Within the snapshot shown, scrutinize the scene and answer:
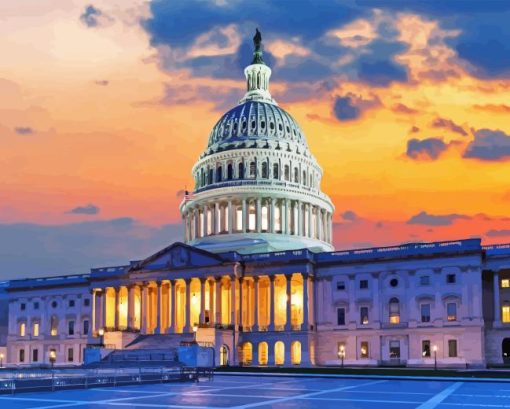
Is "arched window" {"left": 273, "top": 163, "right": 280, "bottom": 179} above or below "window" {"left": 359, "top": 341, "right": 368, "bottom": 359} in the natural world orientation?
above

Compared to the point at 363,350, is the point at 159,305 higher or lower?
higher

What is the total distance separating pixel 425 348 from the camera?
102 m

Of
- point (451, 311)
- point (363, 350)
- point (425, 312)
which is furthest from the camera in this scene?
point (363, 350)

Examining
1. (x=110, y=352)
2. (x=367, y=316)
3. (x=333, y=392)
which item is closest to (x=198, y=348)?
(x=110, y=352)

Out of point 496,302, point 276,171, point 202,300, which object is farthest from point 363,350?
point 276,171

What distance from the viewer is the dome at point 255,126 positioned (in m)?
142

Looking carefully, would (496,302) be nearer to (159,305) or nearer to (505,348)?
(505,348)

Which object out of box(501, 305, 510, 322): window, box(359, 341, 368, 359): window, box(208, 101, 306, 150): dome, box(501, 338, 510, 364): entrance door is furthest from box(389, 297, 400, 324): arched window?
box(208, 101, 306, 150): dome

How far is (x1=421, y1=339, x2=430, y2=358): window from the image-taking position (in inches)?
4018

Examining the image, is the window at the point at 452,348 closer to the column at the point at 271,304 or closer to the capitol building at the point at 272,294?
the capitol building at the point at 272,294

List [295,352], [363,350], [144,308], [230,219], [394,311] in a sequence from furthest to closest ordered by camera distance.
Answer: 1. [230,219]
2. [144,308]
3. [295,352]
4. [363,350]
5. [394,311]

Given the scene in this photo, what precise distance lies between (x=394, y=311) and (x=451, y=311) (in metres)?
7.96

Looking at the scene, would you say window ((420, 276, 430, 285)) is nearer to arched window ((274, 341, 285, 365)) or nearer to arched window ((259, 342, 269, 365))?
arched window ((274, 341, 285, 365))

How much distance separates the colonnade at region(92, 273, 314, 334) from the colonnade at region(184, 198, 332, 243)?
19.1m
